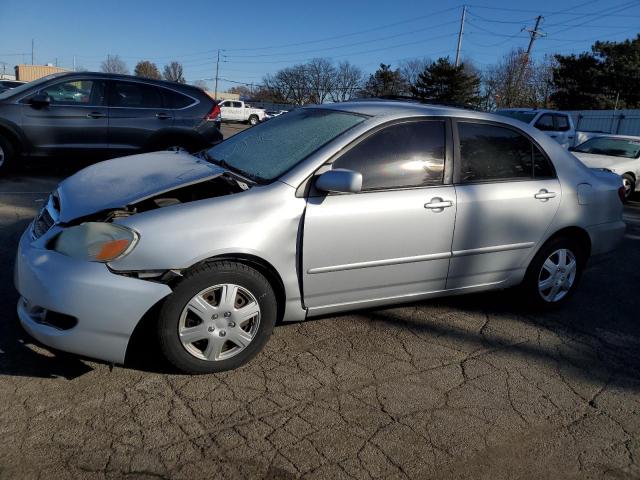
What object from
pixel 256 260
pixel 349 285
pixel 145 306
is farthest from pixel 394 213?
pixel 145 306

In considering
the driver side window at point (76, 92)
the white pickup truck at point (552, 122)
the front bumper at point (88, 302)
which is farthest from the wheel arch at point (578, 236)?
the white pickup truck at point (552, 122)

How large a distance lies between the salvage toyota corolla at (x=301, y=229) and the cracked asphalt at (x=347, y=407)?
10.8 inches

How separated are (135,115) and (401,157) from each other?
5978 millimetres

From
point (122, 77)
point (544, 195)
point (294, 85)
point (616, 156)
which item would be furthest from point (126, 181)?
point (294, 85)

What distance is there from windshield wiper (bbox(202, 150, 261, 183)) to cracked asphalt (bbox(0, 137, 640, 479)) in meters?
1.07

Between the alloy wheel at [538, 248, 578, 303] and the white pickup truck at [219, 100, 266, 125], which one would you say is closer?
the alloy wheel at [538, 248, 578, 303]

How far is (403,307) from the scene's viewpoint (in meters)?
4.19

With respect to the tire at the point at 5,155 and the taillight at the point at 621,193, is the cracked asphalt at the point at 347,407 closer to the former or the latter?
the taillight at the point at 621,193

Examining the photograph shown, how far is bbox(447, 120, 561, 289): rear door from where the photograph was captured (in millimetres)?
3686

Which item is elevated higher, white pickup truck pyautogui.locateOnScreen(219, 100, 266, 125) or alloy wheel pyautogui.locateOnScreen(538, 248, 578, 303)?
white pickup truck pyautogui.locateOnScreen(219, 100, 266, 125)

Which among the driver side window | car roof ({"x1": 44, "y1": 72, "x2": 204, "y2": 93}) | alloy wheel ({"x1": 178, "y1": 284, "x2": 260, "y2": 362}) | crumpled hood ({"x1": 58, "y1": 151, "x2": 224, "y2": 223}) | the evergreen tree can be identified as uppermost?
the evergreen tree

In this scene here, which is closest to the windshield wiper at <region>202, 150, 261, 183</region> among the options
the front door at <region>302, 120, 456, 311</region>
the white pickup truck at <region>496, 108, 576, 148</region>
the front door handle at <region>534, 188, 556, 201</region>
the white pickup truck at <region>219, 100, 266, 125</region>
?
the front door at <region>302, 120, 456, 311</region>

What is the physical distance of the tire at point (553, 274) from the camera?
4137 mm

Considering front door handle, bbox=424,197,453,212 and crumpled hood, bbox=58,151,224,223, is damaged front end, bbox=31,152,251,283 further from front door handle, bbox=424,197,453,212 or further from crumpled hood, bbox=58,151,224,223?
front door handle, bbox=424,197,453,212
